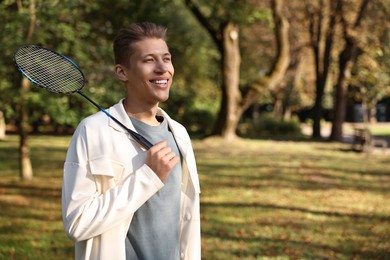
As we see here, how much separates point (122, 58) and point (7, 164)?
16.5 metres

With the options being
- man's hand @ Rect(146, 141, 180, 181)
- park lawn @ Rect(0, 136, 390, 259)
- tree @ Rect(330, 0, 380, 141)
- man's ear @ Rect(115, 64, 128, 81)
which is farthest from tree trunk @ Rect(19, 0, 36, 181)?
tree @ Rect(330, 0, 380, 141)

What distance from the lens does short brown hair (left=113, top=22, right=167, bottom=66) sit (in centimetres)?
254

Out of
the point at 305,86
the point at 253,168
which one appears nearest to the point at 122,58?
the point at 253,168

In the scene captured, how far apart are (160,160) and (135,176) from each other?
0.39 ft

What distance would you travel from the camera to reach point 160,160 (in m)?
2.36

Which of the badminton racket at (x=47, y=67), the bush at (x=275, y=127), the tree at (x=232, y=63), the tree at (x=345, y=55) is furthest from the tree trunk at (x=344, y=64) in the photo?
the badminton racket at (x=47, y=67)

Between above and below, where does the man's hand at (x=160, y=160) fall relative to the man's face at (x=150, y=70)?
below

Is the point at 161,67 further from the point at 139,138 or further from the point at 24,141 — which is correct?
the point at 24,141

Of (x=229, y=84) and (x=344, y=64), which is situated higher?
(x=344, y=64)

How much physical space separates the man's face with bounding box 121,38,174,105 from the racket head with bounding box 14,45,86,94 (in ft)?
1.25

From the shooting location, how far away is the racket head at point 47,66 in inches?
110

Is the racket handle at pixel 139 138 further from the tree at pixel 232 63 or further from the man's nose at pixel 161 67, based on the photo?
the tree at pixel 232 63

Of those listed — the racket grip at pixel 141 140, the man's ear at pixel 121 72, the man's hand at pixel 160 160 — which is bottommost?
the man's hand at pixel 160 160

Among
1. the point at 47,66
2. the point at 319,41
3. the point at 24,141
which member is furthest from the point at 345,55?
the point at 47,66
